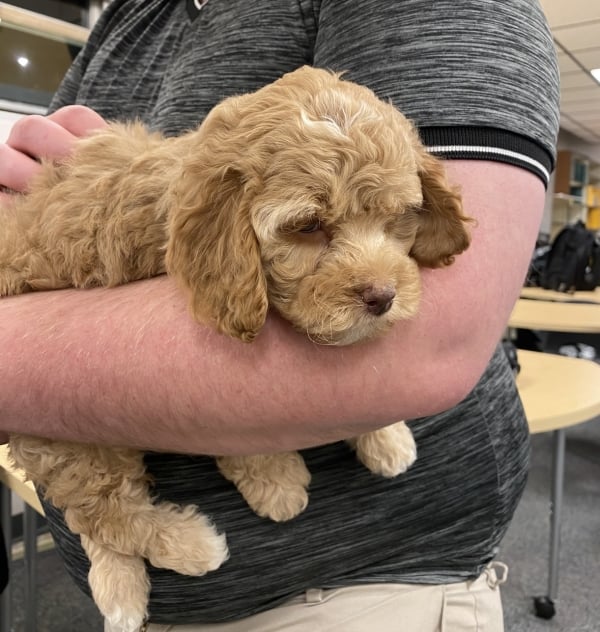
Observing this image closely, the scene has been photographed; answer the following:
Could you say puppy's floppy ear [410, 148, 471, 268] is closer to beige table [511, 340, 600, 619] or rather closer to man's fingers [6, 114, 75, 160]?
man's fingers [6, 114, 75, 160]

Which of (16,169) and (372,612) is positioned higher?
(16,169)

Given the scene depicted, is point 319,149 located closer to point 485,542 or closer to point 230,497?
point 230,497

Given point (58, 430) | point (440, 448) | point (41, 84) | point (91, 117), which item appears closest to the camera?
point (58, 430)

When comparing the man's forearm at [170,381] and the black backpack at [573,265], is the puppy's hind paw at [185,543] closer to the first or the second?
the man's forearm at [170,381]

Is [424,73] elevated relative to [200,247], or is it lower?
elevated

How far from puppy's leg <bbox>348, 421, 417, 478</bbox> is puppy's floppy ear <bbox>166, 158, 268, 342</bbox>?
0.31 metres

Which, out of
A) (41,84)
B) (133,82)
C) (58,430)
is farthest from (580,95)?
(58,430)

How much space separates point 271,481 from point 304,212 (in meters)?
0.37

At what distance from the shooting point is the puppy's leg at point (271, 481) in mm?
795

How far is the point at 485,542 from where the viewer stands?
936 millimetres

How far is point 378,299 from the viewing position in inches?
23.7

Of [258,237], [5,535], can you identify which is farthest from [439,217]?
[5,535]

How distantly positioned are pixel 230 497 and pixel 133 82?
0.80 metres

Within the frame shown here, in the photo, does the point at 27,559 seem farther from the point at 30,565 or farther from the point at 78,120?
the point at 78,120
